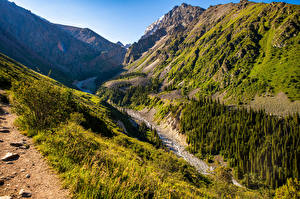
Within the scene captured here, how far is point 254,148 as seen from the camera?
74.6 m

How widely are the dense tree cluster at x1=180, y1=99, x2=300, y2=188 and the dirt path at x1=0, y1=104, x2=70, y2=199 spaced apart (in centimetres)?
8074

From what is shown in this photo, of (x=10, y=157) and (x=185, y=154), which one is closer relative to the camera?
(x=10, y=157)

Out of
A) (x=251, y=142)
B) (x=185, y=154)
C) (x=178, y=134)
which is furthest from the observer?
(x=178, y=134)

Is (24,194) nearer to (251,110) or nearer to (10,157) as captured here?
(10,157)

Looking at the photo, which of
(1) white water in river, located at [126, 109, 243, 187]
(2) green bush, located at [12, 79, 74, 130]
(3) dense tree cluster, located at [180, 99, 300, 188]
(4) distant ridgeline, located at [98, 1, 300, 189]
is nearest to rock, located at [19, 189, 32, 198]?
(2) green bush, located at [12, 79, 74, 130]

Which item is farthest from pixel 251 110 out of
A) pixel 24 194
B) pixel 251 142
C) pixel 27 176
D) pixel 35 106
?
pixel 24 194

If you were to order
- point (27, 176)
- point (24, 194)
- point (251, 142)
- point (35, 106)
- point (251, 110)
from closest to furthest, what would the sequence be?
1. point (24, 194)
2. point (27, 176)
3. point (35, 106)
4. point (251, 142)
5. point (251, 110)

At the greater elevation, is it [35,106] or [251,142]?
[35,106]

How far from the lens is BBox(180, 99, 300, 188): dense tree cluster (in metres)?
65.4

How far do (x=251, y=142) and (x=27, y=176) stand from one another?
98.4 m

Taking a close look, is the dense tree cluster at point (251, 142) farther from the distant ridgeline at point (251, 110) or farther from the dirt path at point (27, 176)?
the dirt path at point (27, 176)

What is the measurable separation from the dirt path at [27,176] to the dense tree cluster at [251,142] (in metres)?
80.7

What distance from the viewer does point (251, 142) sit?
76.8m

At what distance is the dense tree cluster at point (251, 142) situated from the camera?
2576 inches
